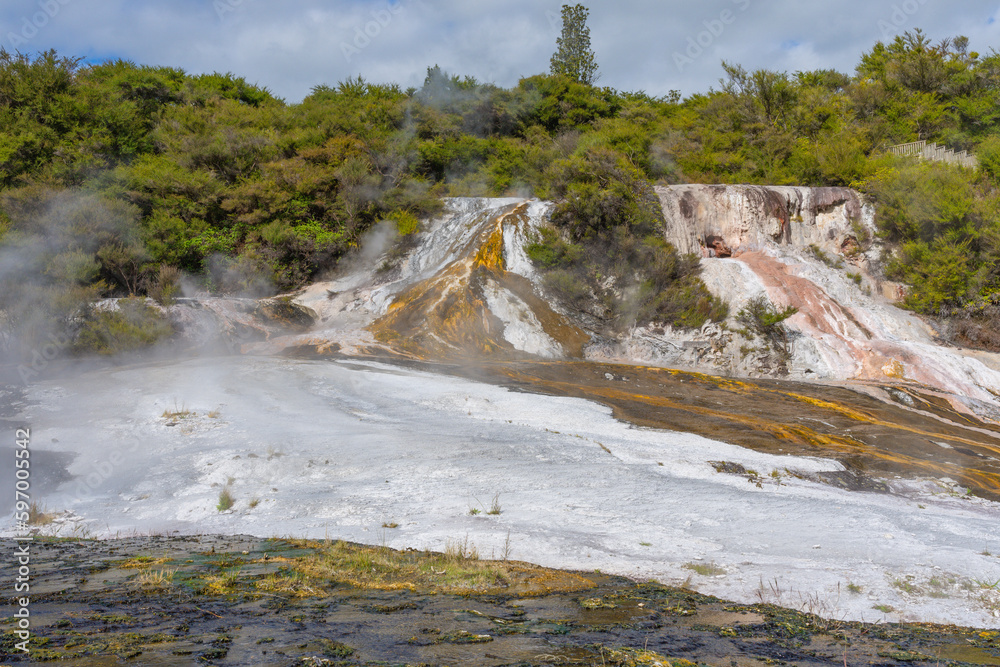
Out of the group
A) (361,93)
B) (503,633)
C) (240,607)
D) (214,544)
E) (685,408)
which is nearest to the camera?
(503,633)

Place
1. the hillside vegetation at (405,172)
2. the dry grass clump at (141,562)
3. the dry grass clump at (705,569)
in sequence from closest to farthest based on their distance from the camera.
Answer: the dry grass clump at (141,562) < the dry grass clump at (705,569) < the hillside vegetation at (405,172)

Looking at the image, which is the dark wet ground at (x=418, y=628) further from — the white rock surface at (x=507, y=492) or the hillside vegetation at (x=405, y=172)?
the hillside vegetation at (x=405, y=172)

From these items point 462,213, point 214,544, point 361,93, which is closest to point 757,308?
point 462,213

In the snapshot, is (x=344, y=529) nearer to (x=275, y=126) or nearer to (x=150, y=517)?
(x=150, y=517)

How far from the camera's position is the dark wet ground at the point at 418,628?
10.0 feet

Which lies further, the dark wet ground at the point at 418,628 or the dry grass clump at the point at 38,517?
the dry grass clump at the point at 38,517

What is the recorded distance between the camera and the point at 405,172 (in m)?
25.0

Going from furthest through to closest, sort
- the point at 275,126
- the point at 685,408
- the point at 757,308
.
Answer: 1. the point at 275,126
2. the point at 757,308
3. the point at 685,408

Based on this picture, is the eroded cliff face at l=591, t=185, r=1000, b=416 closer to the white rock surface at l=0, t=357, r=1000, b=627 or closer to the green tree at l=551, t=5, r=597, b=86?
the white rock surface at l=0, t=357, r=1000, b=627

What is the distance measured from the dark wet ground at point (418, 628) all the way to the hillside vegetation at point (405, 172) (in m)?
13.6

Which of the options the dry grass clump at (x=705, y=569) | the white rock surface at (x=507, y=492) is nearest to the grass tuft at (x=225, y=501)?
the white rock surface at (x=507, y=492)

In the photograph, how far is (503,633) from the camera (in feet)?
11.6

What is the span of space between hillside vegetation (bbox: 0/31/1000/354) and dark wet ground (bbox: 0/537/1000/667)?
13.6 meters

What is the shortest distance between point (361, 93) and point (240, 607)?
3301 cm
